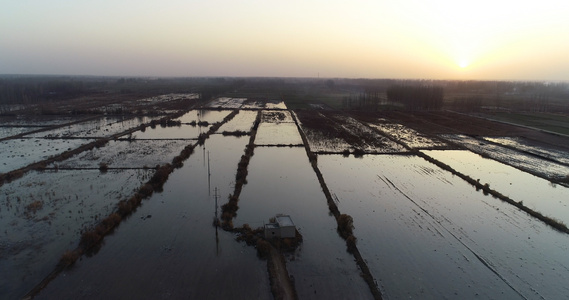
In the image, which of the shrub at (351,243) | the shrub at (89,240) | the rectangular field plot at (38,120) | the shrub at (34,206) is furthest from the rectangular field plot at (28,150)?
the shrub at (351,243)

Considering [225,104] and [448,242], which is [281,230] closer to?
[448,242]

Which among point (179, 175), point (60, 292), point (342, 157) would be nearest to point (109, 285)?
point (60, 292)

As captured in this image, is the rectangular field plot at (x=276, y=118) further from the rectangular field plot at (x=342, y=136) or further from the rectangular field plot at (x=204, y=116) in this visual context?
the rectangular field plot at (x=204, y=116)

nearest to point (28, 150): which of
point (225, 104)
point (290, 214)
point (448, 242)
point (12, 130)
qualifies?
point (12, 130)

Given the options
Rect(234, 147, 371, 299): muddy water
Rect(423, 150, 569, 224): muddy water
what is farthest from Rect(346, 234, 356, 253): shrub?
Rect(423, 150, 569, 224): muddy water

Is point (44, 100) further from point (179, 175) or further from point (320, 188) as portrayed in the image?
point (320, 188)

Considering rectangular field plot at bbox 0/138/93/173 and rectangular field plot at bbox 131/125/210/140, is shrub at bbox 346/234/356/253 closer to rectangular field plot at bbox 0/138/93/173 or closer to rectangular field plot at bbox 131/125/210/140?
rectangular field plot at bbox 0/138/93/173
